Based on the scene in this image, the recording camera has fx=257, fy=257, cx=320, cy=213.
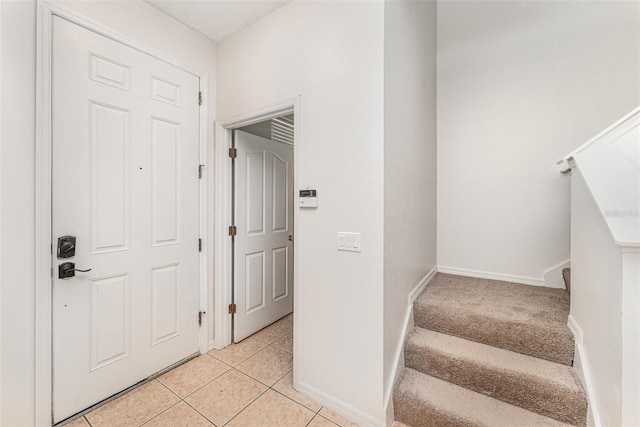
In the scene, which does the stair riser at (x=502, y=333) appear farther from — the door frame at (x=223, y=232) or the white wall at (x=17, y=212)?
the white wall at (x=17, y=212)

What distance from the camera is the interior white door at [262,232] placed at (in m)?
2.46

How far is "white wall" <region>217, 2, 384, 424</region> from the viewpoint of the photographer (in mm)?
1514

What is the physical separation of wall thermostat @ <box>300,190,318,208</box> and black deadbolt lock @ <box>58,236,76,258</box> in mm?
1422

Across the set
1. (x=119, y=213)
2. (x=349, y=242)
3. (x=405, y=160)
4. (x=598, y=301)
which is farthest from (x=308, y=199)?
(x=598, y=301)

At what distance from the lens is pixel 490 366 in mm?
1529

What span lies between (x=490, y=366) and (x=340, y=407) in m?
0.95

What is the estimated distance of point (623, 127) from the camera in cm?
119

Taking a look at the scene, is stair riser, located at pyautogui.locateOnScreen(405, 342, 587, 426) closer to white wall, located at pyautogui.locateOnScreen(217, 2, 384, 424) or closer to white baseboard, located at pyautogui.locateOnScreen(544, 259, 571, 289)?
white wall, located at pyautogui.locateOnScreen(217, 2, 384, 424)

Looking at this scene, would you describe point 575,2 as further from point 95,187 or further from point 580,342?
point 95,187

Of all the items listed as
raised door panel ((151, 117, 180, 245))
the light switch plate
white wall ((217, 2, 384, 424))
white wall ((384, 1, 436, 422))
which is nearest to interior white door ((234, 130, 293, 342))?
raised door panel ((151, 117, 180, 245))

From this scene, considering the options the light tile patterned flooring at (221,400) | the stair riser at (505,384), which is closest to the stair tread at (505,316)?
the stair riser at (505,384)

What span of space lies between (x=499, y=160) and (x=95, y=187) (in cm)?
335

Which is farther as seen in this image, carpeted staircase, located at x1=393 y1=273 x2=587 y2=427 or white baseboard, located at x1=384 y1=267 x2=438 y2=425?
white baseboard, located at x1=384 y1=267 x2=438 y2=425

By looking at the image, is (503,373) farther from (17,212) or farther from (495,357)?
(17,212)
